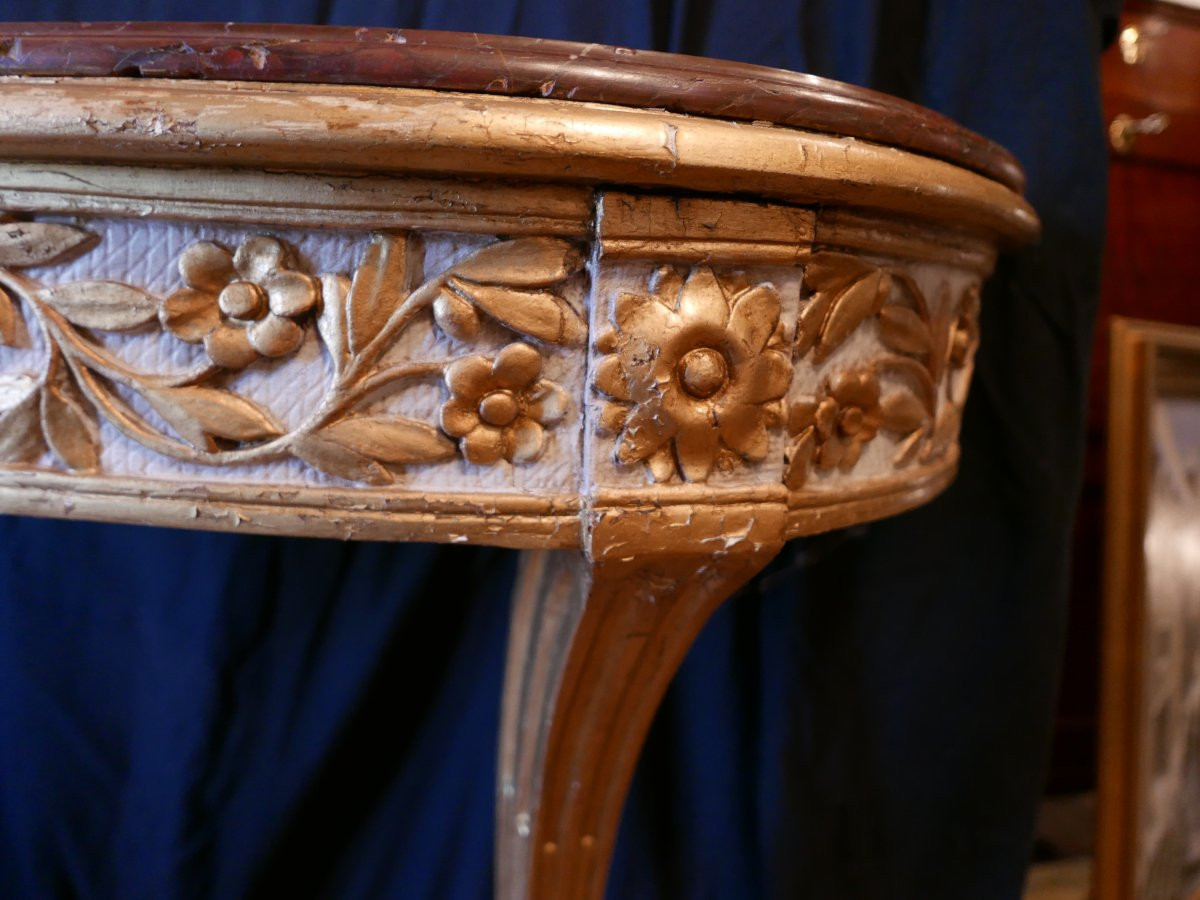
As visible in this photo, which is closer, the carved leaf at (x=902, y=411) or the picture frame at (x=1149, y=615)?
the carved leaf at (x=902, y=411)

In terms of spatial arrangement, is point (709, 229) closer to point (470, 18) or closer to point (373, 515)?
point (373, 515)

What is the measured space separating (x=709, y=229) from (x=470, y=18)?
422mm

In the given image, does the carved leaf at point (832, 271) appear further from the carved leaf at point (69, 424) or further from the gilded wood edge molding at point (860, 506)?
the carved leaf at point (69, 424)

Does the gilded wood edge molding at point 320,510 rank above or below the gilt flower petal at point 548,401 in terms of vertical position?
below

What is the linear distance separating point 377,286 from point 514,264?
0.15ft

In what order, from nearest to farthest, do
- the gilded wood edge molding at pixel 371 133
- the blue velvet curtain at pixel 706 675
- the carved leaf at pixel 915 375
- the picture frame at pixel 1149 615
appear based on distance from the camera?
the gilded wood edge molding at pixel 371 133 → the carved leaf at pixel 915 375 → the blue velvet curtain at pixel 706 675 → the picture frame at pixel 1149 615

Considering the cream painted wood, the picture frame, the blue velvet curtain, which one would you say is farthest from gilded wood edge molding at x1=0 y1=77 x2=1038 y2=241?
the picture frame

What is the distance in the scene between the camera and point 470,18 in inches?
22.8

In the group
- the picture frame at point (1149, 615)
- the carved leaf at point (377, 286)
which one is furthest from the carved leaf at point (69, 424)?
the picture frame at point (1149, 615)

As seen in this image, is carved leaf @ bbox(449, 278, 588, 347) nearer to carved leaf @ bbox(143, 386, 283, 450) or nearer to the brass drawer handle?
carved leaf @ bbox(143, 386, 283, 450)

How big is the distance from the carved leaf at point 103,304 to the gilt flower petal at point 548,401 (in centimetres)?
13

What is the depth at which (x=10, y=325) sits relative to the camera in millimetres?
270

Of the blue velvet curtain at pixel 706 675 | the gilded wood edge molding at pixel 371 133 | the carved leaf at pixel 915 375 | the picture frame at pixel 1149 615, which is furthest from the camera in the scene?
the picture frame at pixel 1149 615

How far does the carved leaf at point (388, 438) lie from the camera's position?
0.27 metres
